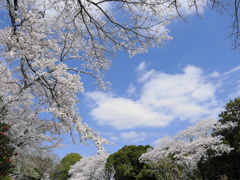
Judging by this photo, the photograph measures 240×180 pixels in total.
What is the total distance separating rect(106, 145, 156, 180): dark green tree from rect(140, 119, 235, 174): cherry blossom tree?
339 cm

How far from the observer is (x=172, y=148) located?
1584 centimetres

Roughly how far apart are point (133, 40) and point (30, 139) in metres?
6.19

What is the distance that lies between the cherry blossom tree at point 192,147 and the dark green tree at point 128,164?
11.1 ft

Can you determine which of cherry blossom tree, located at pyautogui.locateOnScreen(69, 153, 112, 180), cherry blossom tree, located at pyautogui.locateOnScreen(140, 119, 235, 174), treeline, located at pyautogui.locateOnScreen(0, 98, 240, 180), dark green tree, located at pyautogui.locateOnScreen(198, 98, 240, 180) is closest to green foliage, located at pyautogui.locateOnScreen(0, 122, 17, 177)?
treeline, located at pyautogui.locateOnScreen(0, 98, 240, 180)

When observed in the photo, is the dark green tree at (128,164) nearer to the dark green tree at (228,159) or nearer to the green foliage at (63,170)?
the dark green tree at (228,159)

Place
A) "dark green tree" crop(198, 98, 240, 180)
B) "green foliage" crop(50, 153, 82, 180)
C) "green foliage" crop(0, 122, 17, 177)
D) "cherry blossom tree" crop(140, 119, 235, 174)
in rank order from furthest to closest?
"green foliage" crop(50, 153, 82, 180) → "dark green tree" crop(198, 98, 240, 180) → "cherry blossom tree" crop(140, 119, 235, 174) → "green foliage" crop(0, 122, 17, 177)

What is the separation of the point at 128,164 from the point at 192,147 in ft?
29.3

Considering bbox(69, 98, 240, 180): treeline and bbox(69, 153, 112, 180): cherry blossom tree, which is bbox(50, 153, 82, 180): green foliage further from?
bbox(69, 98, 240, 180): treeline

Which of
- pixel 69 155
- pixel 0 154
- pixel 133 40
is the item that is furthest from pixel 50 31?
pixel 69 155

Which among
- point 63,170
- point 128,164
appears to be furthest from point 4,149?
point 63,170

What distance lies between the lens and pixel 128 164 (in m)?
22.3

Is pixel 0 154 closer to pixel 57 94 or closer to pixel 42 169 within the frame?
pixel 57 94

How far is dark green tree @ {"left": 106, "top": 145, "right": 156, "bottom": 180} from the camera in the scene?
68.8 ft


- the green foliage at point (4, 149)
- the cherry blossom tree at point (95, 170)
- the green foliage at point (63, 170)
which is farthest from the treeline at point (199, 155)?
the green foliage at point (63, 170)
